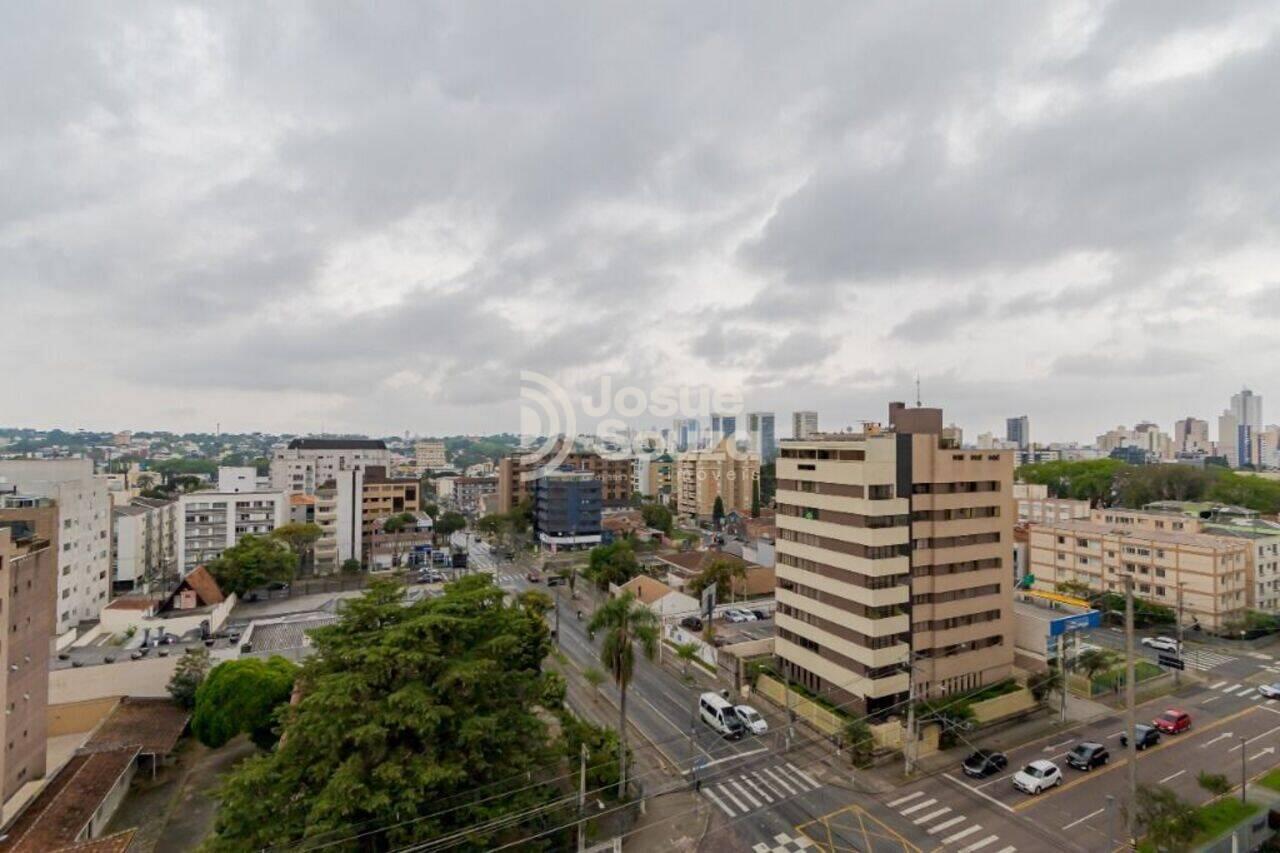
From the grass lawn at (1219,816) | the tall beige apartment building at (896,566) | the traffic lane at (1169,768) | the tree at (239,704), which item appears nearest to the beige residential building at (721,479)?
the tall beige apartment building at (896,566)

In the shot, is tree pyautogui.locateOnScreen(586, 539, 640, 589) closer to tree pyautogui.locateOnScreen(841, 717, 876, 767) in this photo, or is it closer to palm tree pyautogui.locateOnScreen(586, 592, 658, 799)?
tree pyautogui.locateOnScreen(841, 717, 876, 767)

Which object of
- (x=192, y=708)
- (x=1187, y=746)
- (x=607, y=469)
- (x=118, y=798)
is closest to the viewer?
(x=118, y=798)

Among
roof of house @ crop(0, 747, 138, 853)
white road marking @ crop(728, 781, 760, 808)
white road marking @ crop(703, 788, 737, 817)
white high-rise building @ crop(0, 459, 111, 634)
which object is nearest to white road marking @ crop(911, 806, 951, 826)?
white road marking @ crop(728, 781, 760, 808)

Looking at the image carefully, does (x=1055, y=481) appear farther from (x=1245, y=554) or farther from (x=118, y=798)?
(x=118, y=798)

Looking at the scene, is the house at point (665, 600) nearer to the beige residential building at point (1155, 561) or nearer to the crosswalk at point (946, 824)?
the crosswalk at point (946, 824)

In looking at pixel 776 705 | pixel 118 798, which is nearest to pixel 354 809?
pixel 118 798

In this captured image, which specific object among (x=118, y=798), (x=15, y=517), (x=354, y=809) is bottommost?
(x=118, y=798)
